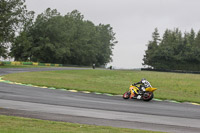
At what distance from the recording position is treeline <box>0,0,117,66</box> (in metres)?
93.8

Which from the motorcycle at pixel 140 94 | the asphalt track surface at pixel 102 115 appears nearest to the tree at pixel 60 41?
the motorcycle at pixel 140 94

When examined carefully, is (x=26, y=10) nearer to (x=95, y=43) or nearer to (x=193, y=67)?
(x=193, y=67)

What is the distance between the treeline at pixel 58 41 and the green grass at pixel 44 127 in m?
67.7

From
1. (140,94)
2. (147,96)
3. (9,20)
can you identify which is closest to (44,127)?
(147,96)

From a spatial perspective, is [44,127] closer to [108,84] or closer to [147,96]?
[147,96]

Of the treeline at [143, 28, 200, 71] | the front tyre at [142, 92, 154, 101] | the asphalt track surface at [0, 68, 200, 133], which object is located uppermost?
the treeline at [143, 28, 200, 71]

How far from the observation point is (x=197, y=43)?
443 ft

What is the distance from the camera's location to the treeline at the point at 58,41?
93750mm

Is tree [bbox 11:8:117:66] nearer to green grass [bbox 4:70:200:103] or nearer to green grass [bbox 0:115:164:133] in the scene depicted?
green grass [bbox 4:70:200:103]

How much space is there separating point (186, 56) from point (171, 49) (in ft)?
29.4

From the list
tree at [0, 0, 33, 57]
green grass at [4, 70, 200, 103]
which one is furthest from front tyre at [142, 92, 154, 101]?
tree at [0, 0, 33, 57]

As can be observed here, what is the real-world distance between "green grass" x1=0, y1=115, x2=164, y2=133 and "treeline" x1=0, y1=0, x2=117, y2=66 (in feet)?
222

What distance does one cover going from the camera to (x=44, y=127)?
9484 millimetres

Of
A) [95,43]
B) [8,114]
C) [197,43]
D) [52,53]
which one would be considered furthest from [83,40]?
[8,114]
